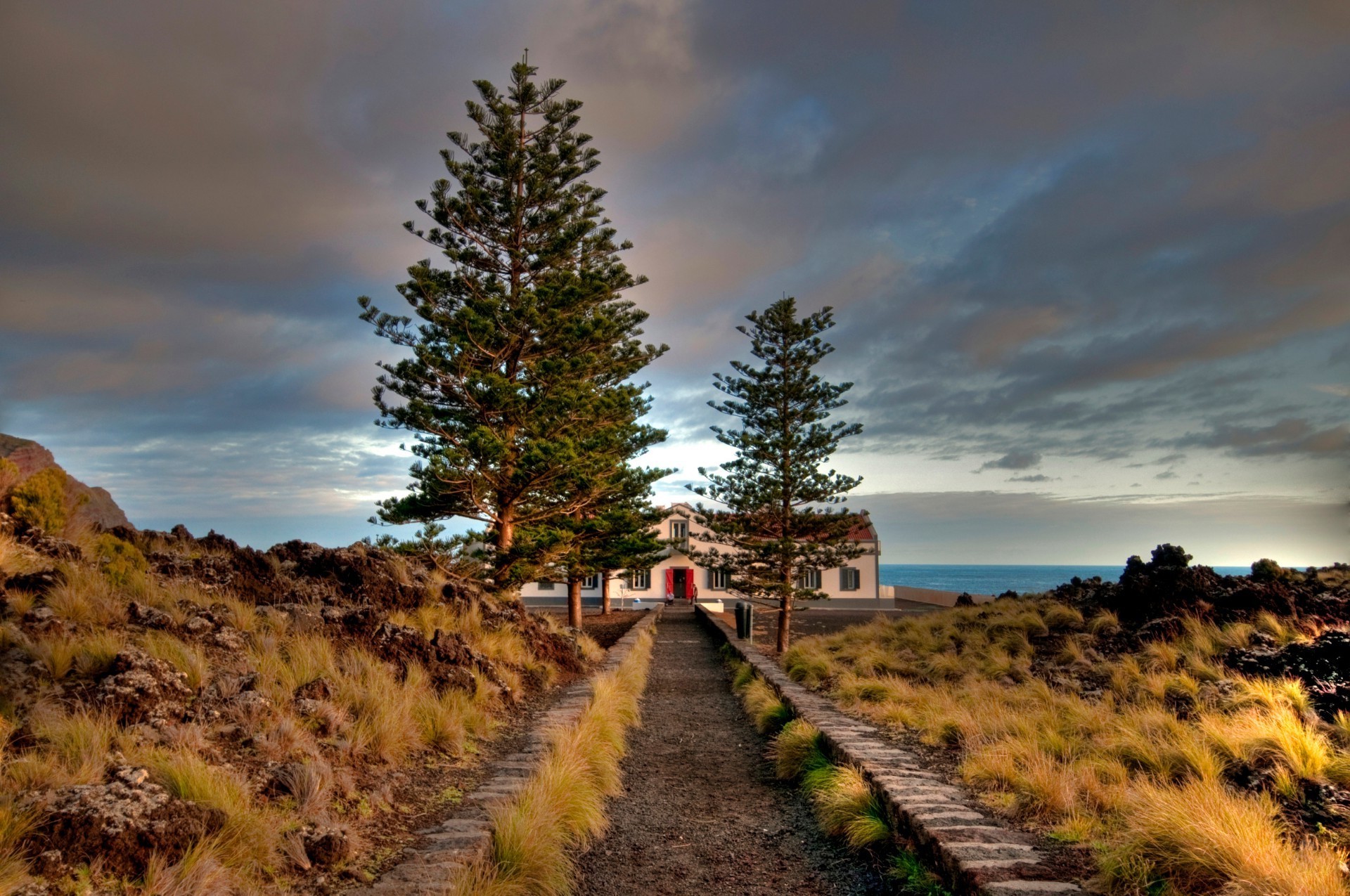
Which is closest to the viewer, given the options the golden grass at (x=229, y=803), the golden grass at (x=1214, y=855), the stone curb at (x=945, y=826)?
the golden grass at (x=1214, y=855)

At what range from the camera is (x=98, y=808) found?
270 cm

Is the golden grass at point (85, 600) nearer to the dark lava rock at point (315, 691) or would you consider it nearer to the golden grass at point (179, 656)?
the golden grass at point (179, 656)

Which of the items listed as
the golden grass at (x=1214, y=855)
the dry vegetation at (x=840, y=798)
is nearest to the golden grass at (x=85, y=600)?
the dry vegetation at (x=840, y=798)

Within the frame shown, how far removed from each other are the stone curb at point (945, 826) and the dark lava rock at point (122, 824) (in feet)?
9.46

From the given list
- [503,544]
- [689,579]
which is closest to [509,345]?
[503,544]

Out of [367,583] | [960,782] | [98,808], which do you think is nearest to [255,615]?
[367,583]

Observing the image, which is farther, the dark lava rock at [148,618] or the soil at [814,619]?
the soil at [814,619]

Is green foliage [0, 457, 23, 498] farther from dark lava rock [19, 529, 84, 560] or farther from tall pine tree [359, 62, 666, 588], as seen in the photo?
tall pine tree [359, 62, 666, 588]

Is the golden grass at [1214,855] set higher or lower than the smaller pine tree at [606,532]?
lower

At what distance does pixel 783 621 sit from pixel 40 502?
530 inches

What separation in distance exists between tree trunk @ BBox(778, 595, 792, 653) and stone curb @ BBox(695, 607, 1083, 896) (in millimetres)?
10968

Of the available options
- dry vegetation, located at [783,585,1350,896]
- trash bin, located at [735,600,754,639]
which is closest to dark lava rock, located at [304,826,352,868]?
dry vegetation, located at [783,585,1350,896]

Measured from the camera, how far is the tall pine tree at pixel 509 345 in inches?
508

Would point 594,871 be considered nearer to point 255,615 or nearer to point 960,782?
point 960,782
